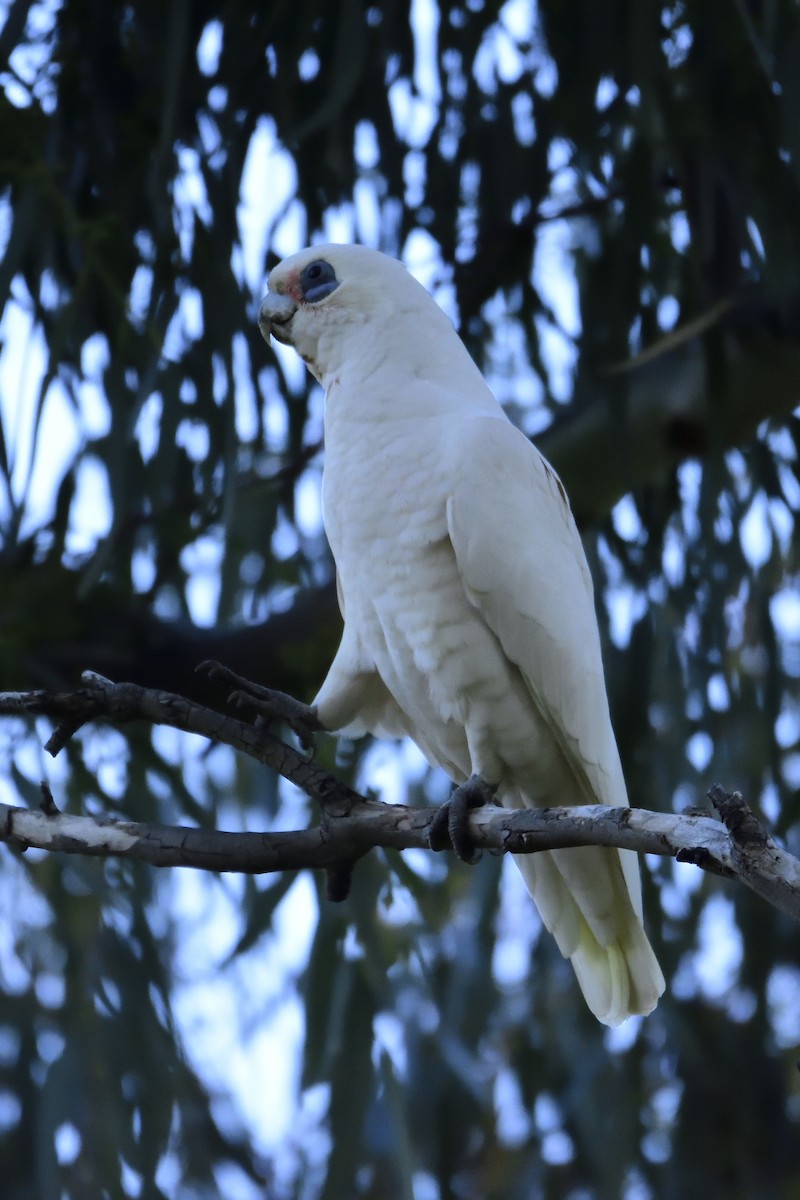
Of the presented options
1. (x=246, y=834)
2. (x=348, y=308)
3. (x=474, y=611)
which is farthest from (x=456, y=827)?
(x=348, y=308)

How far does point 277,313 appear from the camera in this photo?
1632 millimetres

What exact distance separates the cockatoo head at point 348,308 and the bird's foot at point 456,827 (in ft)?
1.61

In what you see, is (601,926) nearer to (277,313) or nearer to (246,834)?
(246,834)

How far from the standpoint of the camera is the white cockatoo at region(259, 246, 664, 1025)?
4.74 ft

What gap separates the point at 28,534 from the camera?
228cm

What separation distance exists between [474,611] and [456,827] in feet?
0.92

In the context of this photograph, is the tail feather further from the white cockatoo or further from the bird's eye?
the bird's eye

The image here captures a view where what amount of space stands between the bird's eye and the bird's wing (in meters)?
0.25

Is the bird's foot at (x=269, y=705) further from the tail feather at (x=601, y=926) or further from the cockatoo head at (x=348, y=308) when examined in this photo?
the cockatoo head at (x=348, y=308)

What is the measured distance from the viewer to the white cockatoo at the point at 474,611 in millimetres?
1443

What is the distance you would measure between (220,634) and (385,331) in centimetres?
78

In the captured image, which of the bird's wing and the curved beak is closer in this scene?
the bird's wing

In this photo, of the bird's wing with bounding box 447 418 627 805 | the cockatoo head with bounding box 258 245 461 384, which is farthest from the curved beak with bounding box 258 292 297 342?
the bird's wing with bounding box 447 418 627 805

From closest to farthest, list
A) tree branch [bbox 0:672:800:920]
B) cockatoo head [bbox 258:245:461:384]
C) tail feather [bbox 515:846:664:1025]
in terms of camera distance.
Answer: tree branch [bbox 0:672:800:920], tail feather [bbox 515:846:664:1025], cockatoo head [bbox 258:245:461:384]
